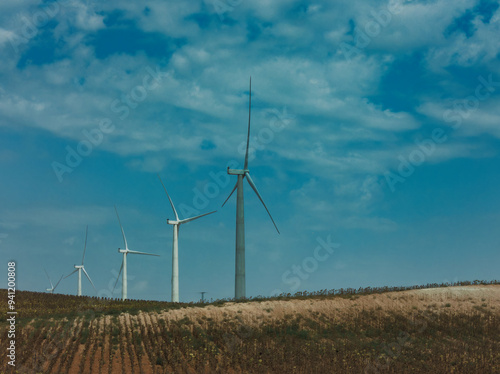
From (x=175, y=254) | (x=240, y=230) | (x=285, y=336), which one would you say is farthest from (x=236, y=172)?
(x=285, y=336)

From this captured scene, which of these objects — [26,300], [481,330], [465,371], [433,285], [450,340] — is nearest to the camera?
[465,371]

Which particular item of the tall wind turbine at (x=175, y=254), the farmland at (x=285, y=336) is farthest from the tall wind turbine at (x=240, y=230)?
the tall wind turbine at (x=175, y=254)

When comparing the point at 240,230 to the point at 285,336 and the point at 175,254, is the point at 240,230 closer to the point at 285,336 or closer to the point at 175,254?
the point at 175,254

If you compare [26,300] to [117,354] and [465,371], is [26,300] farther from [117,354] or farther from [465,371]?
[465,371]

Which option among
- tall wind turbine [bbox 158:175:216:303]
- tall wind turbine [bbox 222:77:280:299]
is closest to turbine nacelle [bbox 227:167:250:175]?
tall wind turbine [bbox 222:77:280:299]

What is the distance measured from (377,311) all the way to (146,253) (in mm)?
51112

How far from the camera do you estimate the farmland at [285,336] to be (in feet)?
114

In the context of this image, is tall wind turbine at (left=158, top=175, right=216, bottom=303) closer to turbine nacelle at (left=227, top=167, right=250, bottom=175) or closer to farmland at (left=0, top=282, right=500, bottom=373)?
turbine nacelle at (left=227, top=167, right=250, bottom=175)

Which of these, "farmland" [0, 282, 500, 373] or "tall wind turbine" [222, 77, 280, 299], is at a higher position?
"tall wind turbine" [222, 77, 280, 299]

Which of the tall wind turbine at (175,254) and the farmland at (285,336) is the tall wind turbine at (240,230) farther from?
the tall wind turbine at (175,254)

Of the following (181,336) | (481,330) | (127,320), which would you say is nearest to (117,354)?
(181,336)

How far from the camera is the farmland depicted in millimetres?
34844

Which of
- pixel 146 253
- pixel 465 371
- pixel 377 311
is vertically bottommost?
pixel 465 371

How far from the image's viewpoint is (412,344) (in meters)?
42.6
